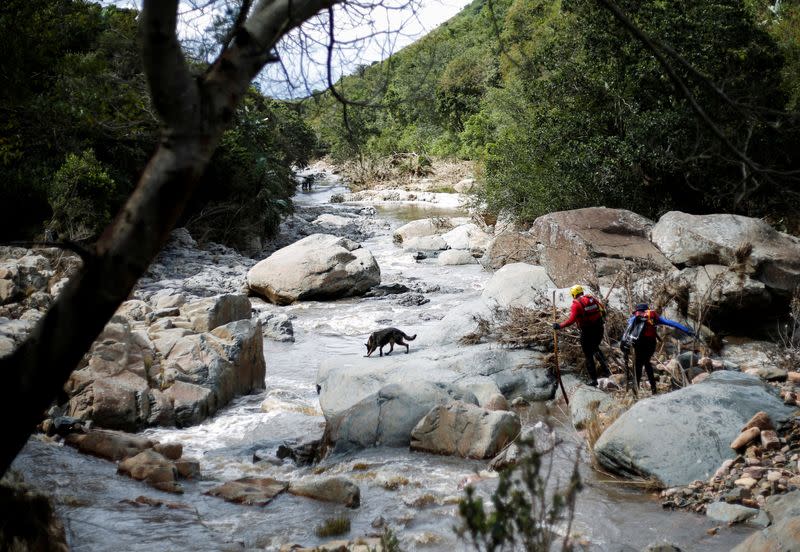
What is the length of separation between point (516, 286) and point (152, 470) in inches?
A: 302

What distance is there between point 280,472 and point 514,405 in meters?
3.34

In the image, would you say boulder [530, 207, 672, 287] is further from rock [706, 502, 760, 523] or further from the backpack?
rock [706, 502, 760, 523]

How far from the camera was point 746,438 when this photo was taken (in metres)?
6.39

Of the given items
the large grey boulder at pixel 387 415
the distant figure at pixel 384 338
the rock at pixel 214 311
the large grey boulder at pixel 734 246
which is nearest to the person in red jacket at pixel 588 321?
the large grey boulder at pixel 387 415

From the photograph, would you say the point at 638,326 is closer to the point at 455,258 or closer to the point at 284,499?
the point at 284,499

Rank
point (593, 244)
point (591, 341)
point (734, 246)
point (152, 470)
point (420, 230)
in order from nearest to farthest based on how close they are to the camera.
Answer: point (152, 470)
point (591, 341)
point (734, 246)
point (593, 244)
point (420, 230)

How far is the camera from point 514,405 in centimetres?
920

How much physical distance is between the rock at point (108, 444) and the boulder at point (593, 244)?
785 centimetres

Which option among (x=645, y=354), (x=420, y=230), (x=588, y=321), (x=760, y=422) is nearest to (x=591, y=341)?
(x=588, y=321)

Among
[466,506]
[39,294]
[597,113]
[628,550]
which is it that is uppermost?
[597,113]

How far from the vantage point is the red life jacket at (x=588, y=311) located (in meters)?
8.77

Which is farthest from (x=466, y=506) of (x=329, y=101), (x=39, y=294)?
(x=39, y=294)

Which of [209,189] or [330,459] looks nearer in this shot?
[330,459]

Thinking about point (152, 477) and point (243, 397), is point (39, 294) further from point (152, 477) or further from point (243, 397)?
point (152, 477)
